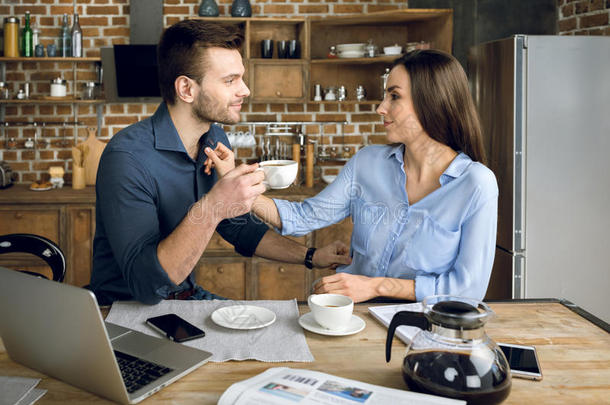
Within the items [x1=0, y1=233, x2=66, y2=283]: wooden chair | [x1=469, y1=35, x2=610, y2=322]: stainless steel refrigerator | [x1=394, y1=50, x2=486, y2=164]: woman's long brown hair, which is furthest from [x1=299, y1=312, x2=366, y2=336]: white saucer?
[x1=469, y1=35, x2=610, y2=322]: stainless steel refrigerator

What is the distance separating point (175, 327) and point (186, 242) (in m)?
0.28

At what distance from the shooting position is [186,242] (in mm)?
1594

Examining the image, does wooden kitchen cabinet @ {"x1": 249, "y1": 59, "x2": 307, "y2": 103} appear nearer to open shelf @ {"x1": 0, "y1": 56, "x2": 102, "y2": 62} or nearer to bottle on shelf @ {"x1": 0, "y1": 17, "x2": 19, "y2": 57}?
open shelf @ {"x1": 0, "y1": 56, "x2": 102, "y2": 62}

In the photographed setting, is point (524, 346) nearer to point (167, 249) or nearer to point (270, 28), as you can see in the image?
point (167, 249)

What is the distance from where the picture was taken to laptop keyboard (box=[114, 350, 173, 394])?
1.10 metres

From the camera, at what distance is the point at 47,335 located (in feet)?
3.55

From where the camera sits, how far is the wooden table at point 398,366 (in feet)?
3.55

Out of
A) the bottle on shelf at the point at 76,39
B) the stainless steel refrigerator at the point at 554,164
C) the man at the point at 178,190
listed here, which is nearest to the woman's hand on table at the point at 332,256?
the man at the point at 178,190

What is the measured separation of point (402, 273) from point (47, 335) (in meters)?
1.15

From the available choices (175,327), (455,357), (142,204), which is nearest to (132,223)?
(142,204)

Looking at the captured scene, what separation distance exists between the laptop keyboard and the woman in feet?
2.17

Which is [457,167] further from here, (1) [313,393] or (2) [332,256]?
(1) [313,393]

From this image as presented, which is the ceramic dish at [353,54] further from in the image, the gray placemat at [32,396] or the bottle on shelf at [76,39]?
the gray placemat at [32,396]

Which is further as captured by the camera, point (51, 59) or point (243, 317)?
point (51, 59)
